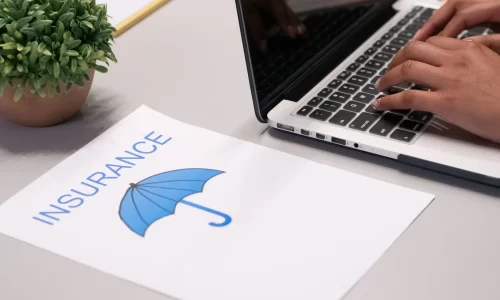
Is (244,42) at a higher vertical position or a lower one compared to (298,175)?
higher

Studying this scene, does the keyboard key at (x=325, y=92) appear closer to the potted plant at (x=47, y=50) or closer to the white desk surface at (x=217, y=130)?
the white desk surface at (x=217, y=130)

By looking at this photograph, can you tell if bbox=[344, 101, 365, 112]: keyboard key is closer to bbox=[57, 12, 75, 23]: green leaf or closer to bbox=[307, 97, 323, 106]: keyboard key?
bbox=[307, 97, 323, 106]: keyboard key

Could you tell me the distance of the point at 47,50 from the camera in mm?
655

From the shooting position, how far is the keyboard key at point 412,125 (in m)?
0.69

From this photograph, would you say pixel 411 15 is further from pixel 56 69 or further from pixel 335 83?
pixel 56 69

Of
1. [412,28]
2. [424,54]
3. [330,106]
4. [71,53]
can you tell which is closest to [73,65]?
[71,53]

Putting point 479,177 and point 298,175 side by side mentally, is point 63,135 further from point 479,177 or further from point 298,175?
point 479,177

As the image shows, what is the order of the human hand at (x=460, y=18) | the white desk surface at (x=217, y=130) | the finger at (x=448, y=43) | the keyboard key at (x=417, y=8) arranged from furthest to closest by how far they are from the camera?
the keyboard key at (x=417, y=8), the human hand at (x=460, y=18), the finger at (x=448, y=43), the white desk surface at (x=217, y=130)

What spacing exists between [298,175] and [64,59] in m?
0.26

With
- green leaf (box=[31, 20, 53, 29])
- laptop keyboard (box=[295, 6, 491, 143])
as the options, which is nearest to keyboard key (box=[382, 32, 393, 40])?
laptop keyboard (box=[295, 6, 491, 143])

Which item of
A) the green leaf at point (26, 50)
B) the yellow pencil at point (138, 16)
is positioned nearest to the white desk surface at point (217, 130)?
the yellow pencil at point (138, 16)

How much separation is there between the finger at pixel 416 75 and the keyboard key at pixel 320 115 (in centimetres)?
8

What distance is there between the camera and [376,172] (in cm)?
66

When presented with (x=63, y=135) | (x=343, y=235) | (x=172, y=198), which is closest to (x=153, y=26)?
(x=63, y=135)
